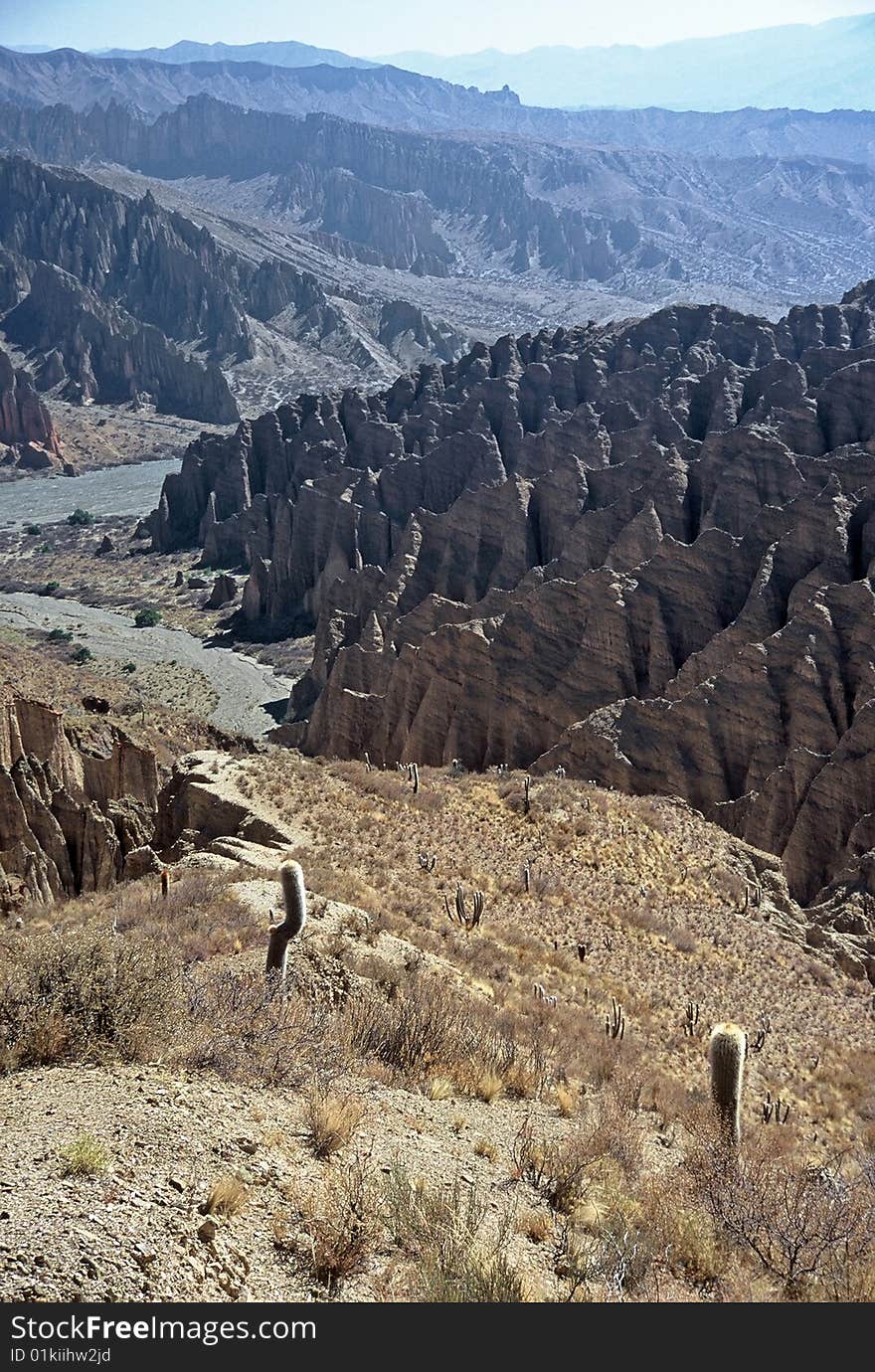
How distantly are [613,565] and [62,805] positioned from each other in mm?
29531

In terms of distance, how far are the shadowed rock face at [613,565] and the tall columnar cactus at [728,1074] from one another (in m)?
16.2

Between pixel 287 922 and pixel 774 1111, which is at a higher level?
pixel 287 922

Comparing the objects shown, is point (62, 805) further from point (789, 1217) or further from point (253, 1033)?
point (789, 1217)

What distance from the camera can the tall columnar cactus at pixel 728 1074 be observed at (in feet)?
38.4

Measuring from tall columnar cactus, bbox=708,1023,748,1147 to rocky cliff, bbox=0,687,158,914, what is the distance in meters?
14.2

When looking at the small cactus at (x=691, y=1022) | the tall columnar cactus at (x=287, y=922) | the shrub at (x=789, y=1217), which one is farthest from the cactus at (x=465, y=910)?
the shrub at (x=789, y=1217)

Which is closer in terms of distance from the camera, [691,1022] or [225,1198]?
[225,1198]

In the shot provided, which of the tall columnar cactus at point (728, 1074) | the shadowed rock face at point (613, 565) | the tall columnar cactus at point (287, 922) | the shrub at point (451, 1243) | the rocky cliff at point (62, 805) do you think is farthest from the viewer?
the shadowed rock face at point (613, 565)

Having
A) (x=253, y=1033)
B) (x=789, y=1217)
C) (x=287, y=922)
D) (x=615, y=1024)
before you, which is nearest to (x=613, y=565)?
(x=615, y=1024)

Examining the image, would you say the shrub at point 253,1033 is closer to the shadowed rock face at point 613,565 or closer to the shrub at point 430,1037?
the shrub at point 430,1037

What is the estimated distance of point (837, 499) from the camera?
40281mm

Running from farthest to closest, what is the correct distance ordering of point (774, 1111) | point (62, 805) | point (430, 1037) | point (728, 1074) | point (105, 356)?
1. point (105, 356)
2. point (62, 805)
3. point (774, 1111)
4. point (430, 1037)
5. point (728, 1074)

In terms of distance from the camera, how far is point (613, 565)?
1903 inches

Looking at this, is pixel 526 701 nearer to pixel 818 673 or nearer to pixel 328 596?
Result: pixel 818 673
